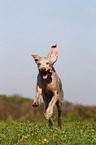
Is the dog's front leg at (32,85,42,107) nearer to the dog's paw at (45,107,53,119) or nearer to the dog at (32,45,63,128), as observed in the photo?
the dog at (32,45,63,128)

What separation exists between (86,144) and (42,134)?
1204 millimetres

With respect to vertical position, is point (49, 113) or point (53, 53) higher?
point (53, 53)

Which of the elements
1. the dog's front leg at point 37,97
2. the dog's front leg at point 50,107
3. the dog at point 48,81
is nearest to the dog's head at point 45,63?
the dog at point 48,81

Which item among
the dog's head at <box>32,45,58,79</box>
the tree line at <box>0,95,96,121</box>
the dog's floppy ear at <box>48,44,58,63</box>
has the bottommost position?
the tree line at <box>0,95,96,121</box>

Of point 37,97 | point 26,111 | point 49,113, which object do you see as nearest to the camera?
point 49,113

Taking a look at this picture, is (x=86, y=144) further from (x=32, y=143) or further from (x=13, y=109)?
(x=13, y=109)

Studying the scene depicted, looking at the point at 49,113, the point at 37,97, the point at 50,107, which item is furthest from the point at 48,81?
the point at 49,113

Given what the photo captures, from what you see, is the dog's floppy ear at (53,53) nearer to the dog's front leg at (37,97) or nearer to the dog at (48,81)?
the dog at (48,81)

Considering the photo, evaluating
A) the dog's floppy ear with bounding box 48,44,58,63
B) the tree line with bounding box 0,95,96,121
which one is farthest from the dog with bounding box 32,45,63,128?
the tree line with bounding box 0,95,96,121

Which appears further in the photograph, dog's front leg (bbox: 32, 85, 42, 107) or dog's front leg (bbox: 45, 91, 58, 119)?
dog's front leg (bbox: 32, 85, 42, 107)

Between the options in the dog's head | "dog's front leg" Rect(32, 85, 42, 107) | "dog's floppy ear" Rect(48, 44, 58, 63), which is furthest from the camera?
"dog's floppy ear" Rect(48, 44, 58, 63)

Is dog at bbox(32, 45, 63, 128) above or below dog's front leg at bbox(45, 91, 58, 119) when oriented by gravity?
above

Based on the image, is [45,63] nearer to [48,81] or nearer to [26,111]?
[48,81]

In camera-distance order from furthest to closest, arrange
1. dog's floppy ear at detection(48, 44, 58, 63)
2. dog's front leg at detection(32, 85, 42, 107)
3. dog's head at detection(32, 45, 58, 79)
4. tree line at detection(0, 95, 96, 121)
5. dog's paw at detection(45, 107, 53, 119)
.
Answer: tree line at detection(0, 95, 96, 121) < dog's floppy ear at detection(48, 44, 58, 63) < dog's front leg at detection(32, 85, 42, 107) < dog's head at detection(32, 45, 58, 79) < dog's paw at detection(45, 107, 53, 119)
